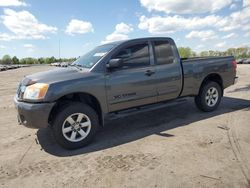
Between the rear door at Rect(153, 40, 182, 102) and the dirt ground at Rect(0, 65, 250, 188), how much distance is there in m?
0.70

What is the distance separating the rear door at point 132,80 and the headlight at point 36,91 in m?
1.17

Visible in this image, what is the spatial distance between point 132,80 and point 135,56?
0.55 meters

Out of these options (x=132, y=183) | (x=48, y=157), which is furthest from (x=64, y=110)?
(x=132, y=183)

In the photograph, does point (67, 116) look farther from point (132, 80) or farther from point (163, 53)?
point (163, 53)

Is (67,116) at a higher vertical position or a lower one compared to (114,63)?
lower

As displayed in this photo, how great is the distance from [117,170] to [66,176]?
2.36ft

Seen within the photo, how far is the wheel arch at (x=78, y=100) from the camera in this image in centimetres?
461

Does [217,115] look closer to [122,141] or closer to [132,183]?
[122,141]

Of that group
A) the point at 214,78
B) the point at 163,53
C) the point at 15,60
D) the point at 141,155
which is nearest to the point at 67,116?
the point at 141,155

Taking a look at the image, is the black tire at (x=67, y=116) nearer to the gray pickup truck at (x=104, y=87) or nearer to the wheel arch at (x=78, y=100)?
the gray pickup truck at (x=104, y=87)

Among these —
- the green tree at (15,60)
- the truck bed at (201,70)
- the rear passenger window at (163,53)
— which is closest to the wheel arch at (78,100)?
the rear passenger window at (163,53)

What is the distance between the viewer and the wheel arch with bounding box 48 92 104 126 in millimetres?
4605

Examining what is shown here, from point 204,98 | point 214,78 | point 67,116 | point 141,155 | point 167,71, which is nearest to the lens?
point 141,155

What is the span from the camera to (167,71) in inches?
228
